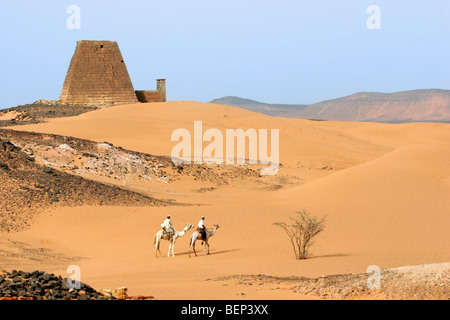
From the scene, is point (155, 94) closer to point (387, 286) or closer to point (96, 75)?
point (96, 75)

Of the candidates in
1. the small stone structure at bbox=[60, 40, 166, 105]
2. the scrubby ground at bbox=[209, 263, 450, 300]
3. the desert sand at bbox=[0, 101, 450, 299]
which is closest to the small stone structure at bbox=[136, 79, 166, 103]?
the small stone structure at bbox=[60, 40, 166, 105]

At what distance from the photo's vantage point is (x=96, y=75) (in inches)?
1918

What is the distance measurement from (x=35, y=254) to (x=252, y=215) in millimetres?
6506

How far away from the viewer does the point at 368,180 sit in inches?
901

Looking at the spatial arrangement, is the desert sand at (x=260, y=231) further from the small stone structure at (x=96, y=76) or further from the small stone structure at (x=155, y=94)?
the small stone structure at (x=155, y=94)

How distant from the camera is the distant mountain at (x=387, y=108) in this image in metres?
159

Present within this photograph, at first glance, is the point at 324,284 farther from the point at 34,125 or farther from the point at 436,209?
the point at 34,125

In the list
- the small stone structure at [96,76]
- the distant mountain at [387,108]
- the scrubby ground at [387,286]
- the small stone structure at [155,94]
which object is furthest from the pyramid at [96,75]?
the distant mountain at [387,108]

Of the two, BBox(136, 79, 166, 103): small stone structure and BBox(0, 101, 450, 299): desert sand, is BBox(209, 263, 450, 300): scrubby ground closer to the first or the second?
BBox(0, 101, 450, 299): desert sand

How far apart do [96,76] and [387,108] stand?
131m

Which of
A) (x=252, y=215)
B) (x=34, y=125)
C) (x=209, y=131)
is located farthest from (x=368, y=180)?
(x=34, y=125)

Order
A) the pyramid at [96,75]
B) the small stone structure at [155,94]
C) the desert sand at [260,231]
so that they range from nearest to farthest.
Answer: the desert sand at [260,231]
the pyramid at [96,75]
the small stone structure at [155,94]

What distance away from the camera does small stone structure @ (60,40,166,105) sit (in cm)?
4850

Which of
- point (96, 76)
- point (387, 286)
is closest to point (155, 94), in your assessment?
point (96, 76)
